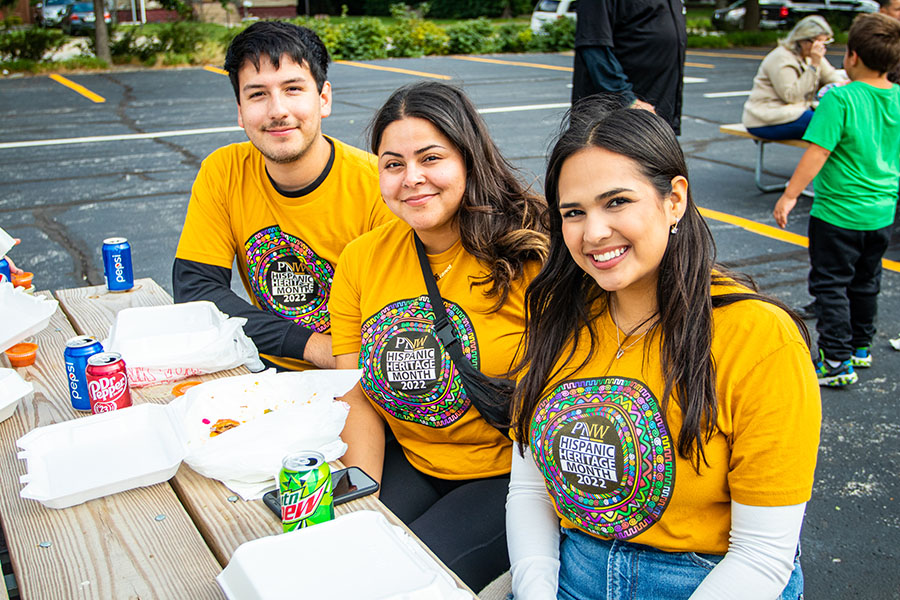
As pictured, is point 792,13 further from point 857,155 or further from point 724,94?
point 857,155

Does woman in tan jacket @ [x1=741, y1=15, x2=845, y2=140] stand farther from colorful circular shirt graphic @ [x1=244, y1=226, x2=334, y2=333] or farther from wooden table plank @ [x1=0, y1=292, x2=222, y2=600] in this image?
wooden table plank @ [x1=0, y1=292, x2=222, y2=600]

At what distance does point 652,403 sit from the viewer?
1.75 m

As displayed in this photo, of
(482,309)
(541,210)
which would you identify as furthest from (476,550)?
(541,210)

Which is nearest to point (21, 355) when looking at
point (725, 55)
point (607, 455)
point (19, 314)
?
point (19, 314)

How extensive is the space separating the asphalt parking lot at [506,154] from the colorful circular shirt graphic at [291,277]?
847 millimetres

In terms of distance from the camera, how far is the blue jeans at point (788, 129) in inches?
273

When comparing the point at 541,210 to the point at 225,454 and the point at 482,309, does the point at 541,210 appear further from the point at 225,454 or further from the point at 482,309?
the point at 225,454

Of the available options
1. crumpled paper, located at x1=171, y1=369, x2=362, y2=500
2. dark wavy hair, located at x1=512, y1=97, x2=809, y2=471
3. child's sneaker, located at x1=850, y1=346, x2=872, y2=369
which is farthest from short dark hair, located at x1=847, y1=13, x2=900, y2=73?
crumpled paper, located at x1=171, y1=369, x2=362, y2=500

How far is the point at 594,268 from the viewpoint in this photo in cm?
184

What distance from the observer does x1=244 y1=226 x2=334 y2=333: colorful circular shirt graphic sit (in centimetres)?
302

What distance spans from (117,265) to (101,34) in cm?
1606

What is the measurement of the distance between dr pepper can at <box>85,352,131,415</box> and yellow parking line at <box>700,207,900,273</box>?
5.37 metres

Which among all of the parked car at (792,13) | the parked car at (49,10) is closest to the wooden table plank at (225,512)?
the parked car at (792,13)

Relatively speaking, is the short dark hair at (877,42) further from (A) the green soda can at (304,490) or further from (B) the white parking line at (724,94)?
(B) the white parking line at (724,94)
